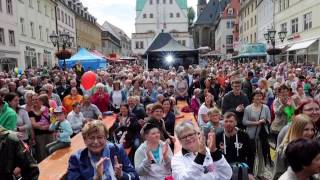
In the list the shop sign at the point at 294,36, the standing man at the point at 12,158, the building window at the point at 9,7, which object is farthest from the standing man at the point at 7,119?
the shop sign at the point at 294,36

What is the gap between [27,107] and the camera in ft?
25.1

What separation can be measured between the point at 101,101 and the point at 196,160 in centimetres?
705

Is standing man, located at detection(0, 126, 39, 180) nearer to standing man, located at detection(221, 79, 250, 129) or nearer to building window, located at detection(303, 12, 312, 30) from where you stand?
standing man, located at detection(221, 79, 250, 129)

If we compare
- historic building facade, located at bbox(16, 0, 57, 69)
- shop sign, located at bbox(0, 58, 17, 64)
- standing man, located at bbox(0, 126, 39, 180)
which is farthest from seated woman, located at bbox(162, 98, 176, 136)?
historic building facade, located at bbox(16, 0, 57, 69)

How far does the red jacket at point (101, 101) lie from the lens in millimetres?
10148

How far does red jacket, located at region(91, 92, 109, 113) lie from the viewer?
10148mm

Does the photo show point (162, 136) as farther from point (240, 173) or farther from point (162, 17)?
point (162, 17)

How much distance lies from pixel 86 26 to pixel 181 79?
56823mm

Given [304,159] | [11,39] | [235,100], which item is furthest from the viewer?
[11,39]

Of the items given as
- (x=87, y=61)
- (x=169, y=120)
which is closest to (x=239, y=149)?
(x=169, y=120)

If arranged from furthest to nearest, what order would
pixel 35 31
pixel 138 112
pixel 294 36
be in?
pixel 35 31 < pixel 294 36 < pixel 138 112

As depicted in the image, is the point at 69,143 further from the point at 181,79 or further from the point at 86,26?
the point at 86,26

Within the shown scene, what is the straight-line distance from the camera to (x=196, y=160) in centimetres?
337

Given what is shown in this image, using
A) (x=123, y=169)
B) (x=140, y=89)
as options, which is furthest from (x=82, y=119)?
(x=123, y=169)
